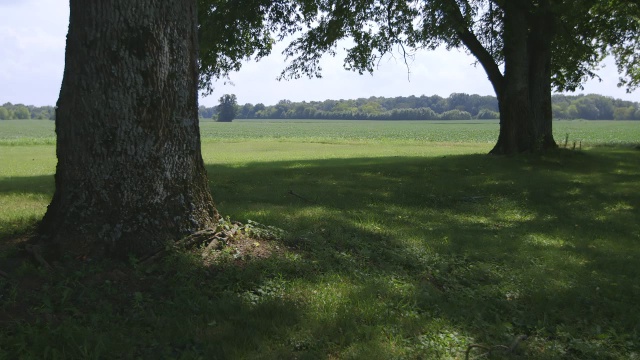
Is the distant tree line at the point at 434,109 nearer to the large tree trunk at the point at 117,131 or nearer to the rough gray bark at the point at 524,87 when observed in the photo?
the rough gray bark at the point at 524,87

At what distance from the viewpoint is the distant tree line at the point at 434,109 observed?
133m

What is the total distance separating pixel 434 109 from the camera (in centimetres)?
14438

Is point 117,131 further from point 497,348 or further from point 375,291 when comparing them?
point 497,348

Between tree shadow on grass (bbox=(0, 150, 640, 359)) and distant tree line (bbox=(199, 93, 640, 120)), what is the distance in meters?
131

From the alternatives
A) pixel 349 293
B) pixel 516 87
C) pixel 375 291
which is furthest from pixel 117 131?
pixel 516 87

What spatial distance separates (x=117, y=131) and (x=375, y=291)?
335cm

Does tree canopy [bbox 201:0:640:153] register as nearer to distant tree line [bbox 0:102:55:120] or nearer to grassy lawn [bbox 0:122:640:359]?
grassy lawn [bbox 0:122:640:359]

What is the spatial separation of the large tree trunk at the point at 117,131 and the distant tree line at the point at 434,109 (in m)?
136

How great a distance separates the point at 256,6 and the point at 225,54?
2.49 meters

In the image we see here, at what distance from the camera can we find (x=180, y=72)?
585 cm

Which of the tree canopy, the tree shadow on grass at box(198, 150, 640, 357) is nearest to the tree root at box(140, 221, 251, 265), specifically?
the tree shadow on grass at box(198, 150, 640, 357)

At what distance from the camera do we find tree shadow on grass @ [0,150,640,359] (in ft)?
14.2

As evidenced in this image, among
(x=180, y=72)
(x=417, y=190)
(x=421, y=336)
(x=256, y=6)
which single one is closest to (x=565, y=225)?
(x=417, y=190)

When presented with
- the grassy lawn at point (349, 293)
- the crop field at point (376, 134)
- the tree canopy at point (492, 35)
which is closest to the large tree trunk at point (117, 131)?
the grassy lawn at point (349, 293)
